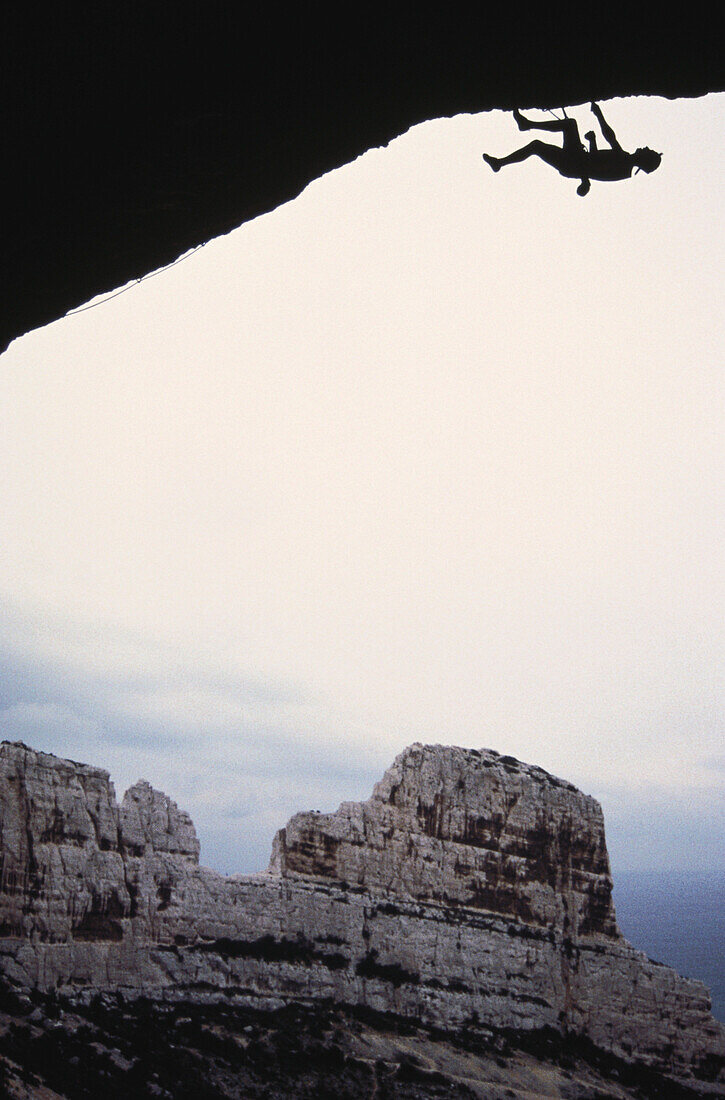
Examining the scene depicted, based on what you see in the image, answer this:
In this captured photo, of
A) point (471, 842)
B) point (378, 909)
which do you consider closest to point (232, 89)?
point (378, 909)

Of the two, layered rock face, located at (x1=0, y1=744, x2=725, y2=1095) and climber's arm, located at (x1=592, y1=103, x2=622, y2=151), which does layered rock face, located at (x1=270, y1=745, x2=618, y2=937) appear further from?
climber's arm, located at (x1=592, y1=103, x2=622, y2=151)

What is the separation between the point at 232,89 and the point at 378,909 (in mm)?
49733

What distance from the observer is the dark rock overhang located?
170 inches

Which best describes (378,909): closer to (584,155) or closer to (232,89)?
(584,155)

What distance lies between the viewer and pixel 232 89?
4.64m

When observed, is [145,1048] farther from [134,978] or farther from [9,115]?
[9,115]

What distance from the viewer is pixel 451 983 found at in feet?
162

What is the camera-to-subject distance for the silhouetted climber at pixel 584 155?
17.4ft

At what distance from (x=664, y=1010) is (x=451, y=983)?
13.0m

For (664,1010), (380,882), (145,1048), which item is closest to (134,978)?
(145,1048)

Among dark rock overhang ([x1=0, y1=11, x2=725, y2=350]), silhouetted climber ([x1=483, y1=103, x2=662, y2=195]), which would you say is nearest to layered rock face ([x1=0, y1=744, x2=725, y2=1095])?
dark rock overhang ([x1=0, y1=11, x2=725, y2=350])

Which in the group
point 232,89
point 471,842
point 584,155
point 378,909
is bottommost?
point 378,909

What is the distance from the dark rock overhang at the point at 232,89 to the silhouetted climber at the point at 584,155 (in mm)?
461

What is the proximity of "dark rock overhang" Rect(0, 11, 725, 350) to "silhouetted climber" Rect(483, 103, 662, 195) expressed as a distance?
46 centimetres
